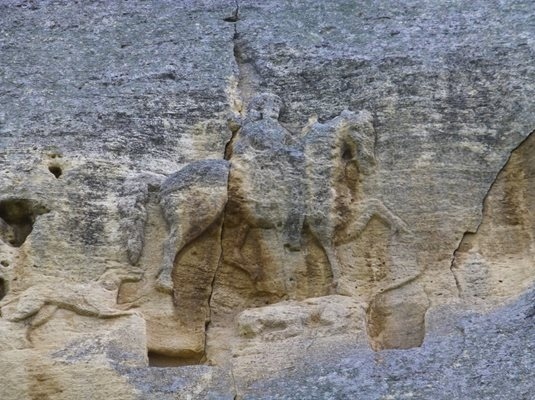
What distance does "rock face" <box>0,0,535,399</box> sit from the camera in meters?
6.77

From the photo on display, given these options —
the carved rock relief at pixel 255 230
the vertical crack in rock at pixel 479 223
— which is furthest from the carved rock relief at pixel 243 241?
the vertical crack in rock at pixel 479 223

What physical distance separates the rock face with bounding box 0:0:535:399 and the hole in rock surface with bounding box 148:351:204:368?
12mm

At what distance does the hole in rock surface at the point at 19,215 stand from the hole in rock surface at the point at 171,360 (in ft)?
3.47

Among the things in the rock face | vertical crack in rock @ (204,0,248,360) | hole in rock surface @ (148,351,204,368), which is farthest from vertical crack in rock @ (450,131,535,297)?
hole in rock surface @ (148,351,204,368)

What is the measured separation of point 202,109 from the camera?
26.4 ft


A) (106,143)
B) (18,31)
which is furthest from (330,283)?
(18,31)

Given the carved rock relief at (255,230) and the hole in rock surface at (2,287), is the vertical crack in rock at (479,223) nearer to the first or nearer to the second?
the carved rock relief at (255,230)

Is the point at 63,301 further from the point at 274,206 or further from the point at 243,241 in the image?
the point at 274,206

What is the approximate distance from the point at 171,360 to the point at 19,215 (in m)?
1.27

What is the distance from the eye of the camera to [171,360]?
23.6 feet

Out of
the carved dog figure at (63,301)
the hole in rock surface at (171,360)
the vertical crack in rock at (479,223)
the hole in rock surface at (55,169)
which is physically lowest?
the hole in rock surface at (171,360)

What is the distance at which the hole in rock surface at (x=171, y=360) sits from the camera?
7.14m

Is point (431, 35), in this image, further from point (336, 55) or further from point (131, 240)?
point (131, 240)

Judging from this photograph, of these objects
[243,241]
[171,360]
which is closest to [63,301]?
[171,360]
